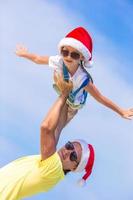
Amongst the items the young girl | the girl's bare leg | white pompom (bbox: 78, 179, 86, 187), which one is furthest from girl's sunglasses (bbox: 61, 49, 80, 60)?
white pompom (bbox: 78, 179, 86, 187)

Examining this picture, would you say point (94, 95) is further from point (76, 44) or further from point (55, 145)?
point (55, 145)

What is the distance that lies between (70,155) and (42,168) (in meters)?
0.31

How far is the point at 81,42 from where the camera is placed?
190 inches

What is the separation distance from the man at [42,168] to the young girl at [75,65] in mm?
291

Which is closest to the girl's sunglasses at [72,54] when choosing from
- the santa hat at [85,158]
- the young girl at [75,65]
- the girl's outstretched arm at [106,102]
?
the young girl at [75,65]

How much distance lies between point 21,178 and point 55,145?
34 cm

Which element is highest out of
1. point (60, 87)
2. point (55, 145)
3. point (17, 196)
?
point (60, 87)

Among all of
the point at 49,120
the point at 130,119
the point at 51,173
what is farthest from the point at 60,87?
the point at 130,119

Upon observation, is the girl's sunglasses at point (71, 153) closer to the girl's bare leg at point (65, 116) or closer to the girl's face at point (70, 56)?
the girl's bare leg at point (65, 116)

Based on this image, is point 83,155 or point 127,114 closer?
point 83,155

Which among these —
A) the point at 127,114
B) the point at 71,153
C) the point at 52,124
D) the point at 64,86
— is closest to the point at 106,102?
the point at 127,114

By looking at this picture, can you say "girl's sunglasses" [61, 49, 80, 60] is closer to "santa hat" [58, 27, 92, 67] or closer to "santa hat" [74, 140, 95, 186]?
"santa hat" [58, 27, 92, 67]

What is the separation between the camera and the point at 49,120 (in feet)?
14.0

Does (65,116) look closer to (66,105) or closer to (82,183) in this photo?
(66,105)
